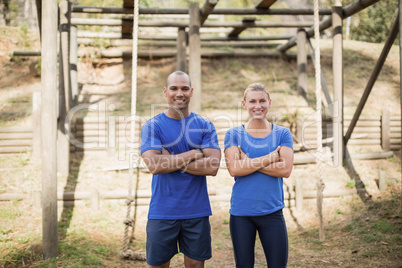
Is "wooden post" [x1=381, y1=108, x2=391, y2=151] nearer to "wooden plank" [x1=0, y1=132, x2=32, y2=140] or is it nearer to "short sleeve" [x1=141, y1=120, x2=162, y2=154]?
"short sleeve" [x1=141, y1=120, x2=162, y2=154]

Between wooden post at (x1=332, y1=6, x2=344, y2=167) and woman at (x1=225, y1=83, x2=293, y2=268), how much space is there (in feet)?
15.3

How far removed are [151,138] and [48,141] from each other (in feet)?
6.50

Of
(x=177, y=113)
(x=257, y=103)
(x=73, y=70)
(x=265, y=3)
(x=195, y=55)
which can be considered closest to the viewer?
(x=257, y=103)

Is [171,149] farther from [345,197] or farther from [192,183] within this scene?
[345,197]

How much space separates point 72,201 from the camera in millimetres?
5707

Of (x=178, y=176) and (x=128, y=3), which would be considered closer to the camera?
(x=178, y=176)

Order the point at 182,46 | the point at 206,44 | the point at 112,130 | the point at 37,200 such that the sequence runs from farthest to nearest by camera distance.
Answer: the point at 206,44, the point at 182,46, the point at 112,130, the point at 37,200

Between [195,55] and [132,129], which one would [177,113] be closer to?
[132,129]

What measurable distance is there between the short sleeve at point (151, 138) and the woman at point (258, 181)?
547 millimetres

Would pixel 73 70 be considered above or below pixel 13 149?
above

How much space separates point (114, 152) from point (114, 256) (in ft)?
10.8

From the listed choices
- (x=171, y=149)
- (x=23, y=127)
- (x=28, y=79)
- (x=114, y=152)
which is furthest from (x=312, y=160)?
(x=28, y=79)

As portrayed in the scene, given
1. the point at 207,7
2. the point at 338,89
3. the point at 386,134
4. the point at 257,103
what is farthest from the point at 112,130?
the point at 386,134

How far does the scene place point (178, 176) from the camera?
9.11 feet
